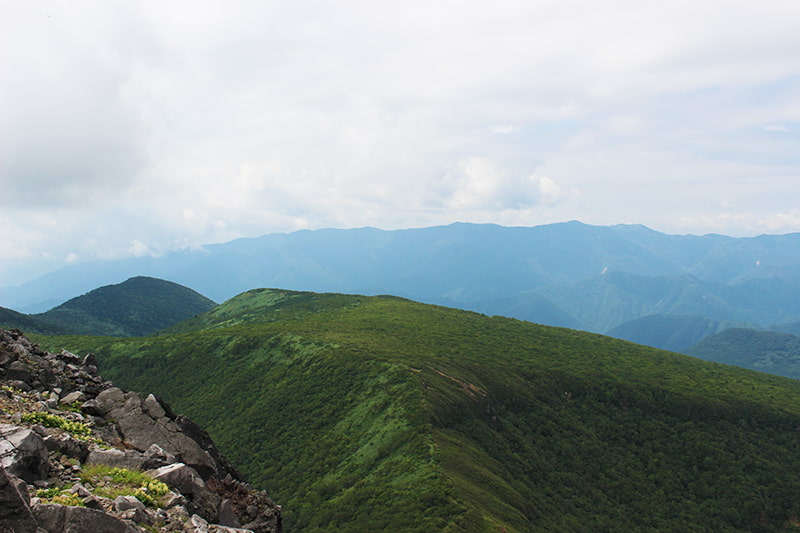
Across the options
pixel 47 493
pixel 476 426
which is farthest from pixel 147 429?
pixel 476 426

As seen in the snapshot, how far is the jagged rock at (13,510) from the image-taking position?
40.4ft

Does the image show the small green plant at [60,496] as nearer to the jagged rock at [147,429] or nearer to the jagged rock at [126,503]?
the jagged rock at [126,503]

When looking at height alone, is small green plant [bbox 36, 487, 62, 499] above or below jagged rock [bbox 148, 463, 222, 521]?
above

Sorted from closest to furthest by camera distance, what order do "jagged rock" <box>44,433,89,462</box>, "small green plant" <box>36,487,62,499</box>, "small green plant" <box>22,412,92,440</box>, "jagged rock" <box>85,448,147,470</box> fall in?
"small green plant" <box>36,487,62,499</box>
"jagged rock" <box>44,433,89,462</box>
"jagged rock" <box>85,448,147,470</box>
"small green plant" <box>22,412,92,440</box>

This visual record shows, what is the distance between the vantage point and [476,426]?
84.1 meters

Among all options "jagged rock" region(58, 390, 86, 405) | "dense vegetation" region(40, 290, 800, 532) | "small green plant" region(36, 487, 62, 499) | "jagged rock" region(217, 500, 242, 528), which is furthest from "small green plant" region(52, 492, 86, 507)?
"dense vegetation" region(40, 290, 800, 532)

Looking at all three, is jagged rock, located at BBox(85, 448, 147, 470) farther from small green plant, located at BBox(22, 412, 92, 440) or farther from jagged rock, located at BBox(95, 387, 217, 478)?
jagged rock, located at BBox(95, 387, 217, 478)

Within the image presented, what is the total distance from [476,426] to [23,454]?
251 ft

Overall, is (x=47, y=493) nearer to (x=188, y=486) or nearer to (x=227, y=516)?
(x=188, y=486)

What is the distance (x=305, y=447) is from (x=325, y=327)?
60.4 meters

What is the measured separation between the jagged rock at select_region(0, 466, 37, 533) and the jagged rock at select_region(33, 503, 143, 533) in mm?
722

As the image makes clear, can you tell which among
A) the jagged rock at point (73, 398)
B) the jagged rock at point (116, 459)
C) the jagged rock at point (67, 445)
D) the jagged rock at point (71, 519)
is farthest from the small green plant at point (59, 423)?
the jagged rock at point (71, 519)

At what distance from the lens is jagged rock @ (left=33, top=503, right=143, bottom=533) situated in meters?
13.5

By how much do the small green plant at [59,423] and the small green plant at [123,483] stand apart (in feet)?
12.6
